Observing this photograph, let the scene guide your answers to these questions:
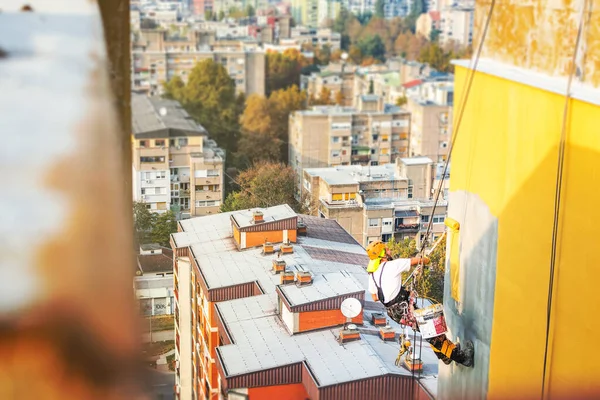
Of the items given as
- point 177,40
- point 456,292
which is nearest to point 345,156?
point 177,40

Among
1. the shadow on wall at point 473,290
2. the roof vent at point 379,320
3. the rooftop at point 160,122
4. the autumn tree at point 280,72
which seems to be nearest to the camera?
the shadow on wall at point 473,290

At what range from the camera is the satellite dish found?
2637mm

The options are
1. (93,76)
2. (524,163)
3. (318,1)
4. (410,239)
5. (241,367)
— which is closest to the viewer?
(93,76)

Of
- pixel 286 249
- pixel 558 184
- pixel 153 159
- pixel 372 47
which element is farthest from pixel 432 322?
pixel 372 47

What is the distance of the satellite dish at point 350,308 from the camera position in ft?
8.65

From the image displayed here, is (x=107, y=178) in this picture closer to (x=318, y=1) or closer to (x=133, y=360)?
(x=133, y=360)

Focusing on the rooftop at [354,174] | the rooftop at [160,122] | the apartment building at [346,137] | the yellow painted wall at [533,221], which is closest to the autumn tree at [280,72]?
the apartment building at [346,137]

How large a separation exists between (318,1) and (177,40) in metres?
9.69

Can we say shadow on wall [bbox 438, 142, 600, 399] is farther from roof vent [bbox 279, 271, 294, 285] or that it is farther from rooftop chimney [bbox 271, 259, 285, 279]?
rooftop chimney [bbox 271, 259, 285, 279]

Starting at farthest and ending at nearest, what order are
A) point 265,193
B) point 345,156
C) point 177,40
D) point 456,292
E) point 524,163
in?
point 177,40
point 345,156
point 265,193
point 456,292
point 524,163

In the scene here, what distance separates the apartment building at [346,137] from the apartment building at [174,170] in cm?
187

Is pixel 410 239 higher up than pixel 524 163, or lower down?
lower down

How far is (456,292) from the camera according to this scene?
1.12 meters

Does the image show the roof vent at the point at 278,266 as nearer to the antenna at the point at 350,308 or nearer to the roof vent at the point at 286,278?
the roof vent at the point at 286,278
